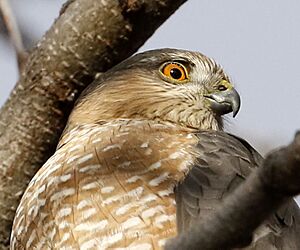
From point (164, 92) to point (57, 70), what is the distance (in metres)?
1.04

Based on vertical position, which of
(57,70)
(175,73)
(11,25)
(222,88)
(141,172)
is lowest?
(141,172)

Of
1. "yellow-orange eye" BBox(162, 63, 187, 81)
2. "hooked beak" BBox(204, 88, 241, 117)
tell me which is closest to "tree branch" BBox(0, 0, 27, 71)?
"yellow-orange eye" BBox(162, 63, 187, 81)

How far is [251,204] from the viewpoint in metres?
2.16

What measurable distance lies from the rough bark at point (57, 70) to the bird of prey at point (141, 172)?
253 millimetres

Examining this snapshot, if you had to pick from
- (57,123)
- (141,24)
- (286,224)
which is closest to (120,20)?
(141,24)

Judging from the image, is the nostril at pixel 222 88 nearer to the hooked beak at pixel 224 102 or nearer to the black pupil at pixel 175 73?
the hooked beak at pixel 224 102

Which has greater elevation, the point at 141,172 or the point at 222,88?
the point at 222,88

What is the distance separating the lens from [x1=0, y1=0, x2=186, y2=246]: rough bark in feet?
16.2

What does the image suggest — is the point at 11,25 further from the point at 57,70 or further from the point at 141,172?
the point at 141,172

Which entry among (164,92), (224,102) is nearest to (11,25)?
(164,92)

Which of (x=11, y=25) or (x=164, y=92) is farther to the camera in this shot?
(x=164, y=92)

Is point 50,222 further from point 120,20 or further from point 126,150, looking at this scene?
point 120,20

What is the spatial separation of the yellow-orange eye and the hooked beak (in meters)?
0.26

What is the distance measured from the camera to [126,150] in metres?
4.67
